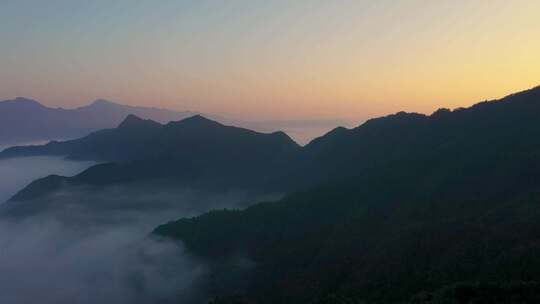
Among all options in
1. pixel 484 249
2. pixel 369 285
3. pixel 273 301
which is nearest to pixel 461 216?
pixel 484 249

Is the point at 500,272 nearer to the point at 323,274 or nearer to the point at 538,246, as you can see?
the point at 538,246

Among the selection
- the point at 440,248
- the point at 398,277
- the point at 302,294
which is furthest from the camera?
the point at 302,294

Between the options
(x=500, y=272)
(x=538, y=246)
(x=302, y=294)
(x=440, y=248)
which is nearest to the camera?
(x=500, y=272)

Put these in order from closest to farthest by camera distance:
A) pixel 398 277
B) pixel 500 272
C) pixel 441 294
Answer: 1. pixel 441 294
2. pixel 500 272
3. pixel 398 277

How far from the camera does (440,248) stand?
544 ft

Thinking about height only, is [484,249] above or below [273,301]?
above

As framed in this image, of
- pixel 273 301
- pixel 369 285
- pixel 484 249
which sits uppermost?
pixel 484 249

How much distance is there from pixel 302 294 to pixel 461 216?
245ft

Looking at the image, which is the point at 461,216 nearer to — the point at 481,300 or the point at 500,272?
the point at 500,272

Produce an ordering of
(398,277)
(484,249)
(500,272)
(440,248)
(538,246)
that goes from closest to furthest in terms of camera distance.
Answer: (500,272) → (538,246) → (484,249) → (398,277) → (440,248)

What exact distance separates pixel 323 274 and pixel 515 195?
87.5m

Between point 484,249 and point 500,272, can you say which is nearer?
point 500,272

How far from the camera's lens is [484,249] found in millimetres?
145125

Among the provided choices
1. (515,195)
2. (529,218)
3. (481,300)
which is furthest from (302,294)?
(481,300)
